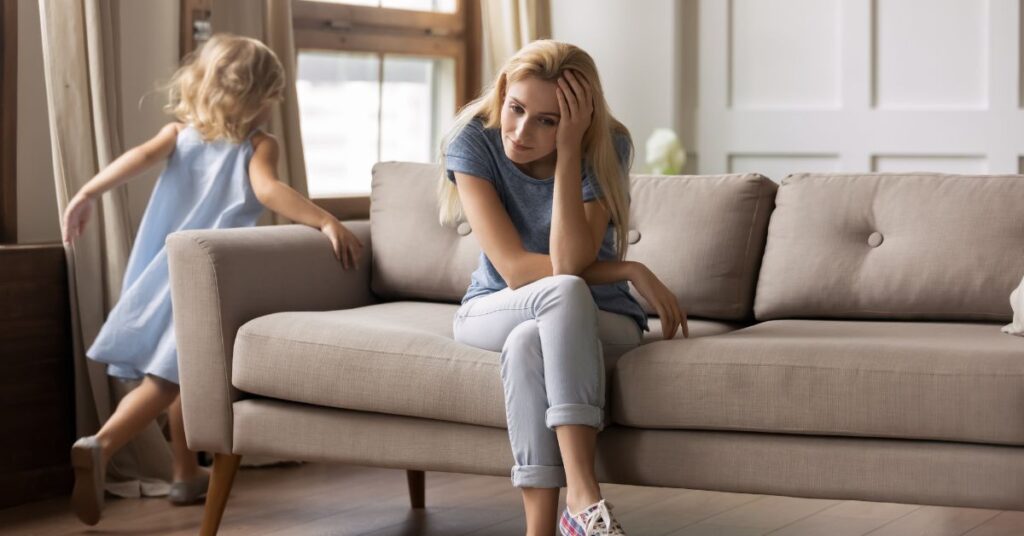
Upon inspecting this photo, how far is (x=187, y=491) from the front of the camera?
9.85ft

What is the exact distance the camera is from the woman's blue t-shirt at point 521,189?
2.41 metres

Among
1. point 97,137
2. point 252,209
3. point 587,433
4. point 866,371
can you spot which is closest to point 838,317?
point 866,371

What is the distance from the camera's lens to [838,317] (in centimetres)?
267

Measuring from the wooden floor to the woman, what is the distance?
0.60 m

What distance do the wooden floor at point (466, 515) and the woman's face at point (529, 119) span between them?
2.75 ft

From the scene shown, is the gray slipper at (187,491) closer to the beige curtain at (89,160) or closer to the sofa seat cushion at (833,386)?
the beige curtain at (89,160)

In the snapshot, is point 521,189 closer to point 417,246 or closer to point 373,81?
point 417,246

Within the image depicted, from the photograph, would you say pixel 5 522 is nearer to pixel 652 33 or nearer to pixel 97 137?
pixel 97 137

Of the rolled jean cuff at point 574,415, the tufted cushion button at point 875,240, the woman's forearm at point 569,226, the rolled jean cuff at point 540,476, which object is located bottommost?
the rolled jean cuff at point 540,476

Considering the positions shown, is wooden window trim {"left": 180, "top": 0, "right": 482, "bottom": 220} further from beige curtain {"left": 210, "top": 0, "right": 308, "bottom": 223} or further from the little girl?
the little girl

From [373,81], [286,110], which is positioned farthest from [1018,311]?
[373,81]

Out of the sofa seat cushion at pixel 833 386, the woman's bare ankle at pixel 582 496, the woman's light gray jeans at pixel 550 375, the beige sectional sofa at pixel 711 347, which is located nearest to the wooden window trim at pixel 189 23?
the beige sectional sofa at pixel 711 347

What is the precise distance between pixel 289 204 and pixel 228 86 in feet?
1.05

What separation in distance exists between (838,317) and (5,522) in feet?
5.86
